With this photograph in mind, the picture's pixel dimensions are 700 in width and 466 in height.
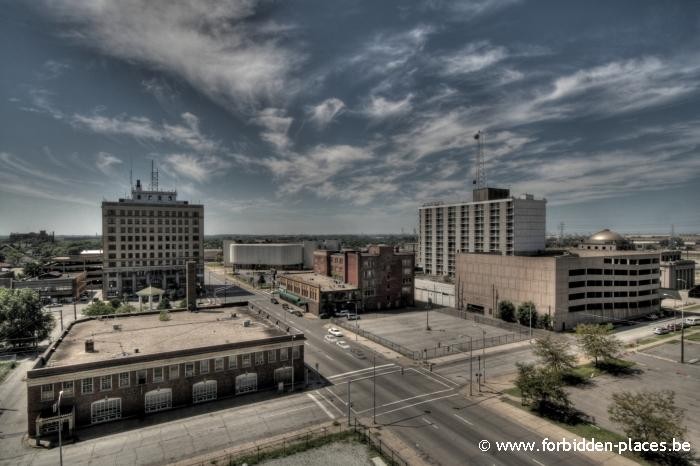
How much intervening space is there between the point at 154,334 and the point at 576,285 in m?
91.9

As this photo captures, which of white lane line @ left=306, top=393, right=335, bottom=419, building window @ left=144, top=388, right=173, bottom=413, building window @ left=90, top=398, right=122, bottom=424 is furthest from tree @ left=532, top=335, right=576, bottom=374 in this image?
building window @ left=90, top=398, right=122, bottom=424

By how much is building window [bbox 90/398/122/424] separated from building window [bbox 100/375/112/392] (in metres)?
1.22

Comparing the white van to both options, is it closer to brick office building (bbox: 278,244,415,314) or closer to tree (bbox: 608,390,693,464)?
brick office building (bbox: 278,244,415,314)

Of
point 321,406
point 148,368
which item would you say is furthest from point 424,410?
point 148,368

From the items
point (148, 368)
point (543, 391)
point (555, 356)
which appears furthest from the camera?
point (555, 356)

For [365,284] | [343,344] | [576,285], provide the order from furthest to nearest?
[365,284] → [576,285] → [343,344]

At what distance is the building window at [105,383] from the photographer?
44094 mm

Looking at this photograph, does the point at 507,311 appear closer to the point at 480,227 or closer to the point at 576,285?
the point at 576,285

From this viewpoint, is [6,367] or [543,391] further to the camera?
[6,367]

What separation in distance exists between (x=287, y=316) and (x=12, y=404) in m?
60.2

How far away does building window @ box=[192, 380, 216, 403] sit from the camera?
48.9 meters

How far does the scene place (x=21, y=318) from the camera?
6819 centimetres

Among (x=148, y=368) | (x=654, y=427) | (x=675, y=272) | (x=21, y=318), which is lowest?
(x=654, y=427)

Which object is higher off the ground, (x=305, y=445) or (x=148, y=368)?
(x=148, y=368)
